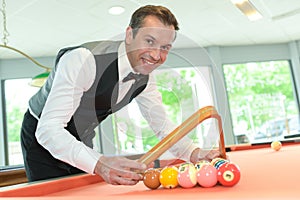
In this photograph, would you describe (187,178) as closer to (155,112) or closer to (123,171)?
(123,171)

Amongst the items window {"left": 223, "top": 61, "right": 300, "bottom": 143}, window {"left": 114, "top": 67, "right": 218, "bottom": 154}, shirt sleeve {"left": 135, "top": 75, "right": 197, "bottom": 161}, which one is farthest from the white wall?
window {"left": 114, "top": 67, "right": 218, "bottom": 154}

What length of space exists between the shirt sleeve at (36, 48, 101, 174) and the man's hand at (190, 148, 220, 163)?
1.38ft

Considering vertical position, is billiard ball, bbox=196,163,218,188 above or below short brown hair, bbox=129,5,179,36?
below

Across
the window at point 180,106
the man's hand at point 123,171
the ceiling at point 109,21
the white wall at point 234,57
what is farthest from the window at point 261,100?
the man's hand at point 123,171

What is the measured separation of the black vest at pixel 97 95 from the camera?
120 centimetres

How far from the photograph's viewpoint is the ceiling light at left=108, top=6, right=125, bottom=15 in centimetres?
388

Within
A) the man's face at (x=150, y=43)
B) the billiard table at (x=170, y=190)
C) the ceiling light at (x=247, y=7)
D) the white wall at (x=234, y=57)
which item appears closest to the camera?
the billiard table at (x=170, y=190)

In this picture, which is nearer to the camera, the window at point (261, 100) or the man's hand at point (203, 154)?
the man's hand at point (203, 154)

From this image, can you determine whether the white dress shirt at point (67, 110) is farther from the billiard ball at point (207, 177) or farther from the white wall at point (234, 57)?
the white wall at point (234, 57)

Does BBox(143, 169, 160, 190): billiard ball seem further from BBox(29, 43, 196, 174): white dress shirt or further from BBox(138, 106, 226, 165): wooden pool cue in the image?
BBox(29, 43, 196, 174): white dress shirt

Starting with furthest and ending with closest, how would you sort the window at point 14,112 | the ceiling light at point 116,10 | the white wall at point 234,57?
the white wall at point 234,57 < the window at point 14,112 < the ceiling light at point 116,10

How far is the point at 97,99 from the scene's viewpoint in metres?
1.29

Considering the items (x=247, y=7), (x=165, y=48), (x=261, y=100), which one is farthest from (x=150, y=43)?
(x=261, y=100)

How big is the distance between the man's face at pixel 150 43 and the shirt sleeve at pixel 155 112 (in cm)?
25
